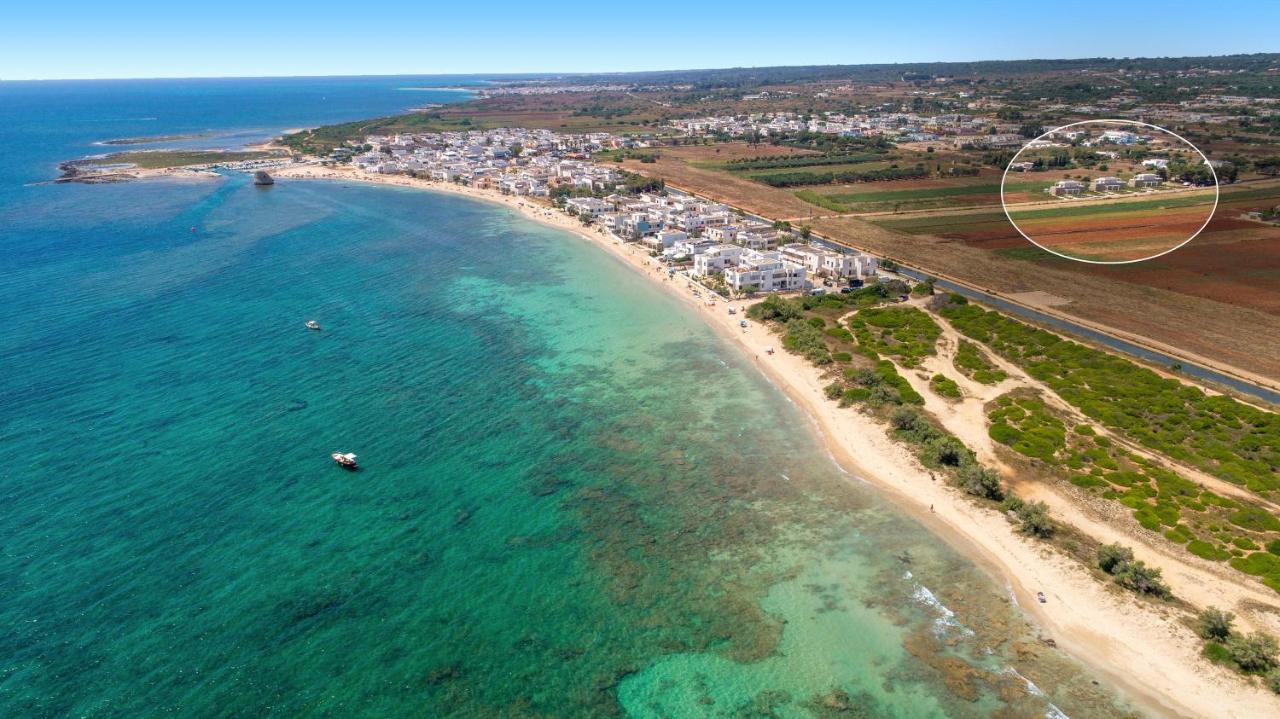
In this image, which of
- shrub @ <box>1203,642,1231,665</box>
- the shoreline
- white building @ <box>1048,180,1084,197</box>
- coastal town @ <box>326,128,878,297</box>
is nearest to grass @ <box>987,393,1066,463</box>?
the shoreline

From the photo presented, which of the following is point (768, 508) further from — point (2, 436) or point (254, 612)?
point (2, 436)

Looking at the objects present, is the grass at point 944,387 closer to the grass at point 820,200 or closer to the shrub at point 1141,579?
the shrub at point 1141,579

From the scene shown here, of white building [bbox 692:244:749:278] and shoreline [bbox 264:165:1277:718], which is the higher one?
white building [bbox 692:244:749:278]

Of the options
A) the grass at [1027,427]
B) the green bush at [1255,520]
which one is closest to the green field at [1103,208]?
the green bush at [1255,520]

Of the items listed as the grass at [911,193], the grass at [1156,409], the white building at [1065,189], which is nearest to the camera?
the white building at [1065,189]

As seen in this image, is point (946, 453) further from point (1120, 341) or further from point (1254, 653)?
point (1120, 341)

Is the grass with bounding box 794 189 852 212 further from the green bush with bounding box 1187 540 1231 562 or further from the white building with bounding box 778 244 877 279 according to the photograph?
the green bush with bounding box 1187 540 1231 562
